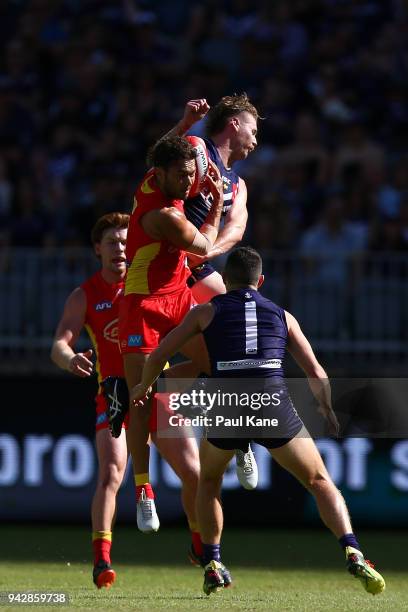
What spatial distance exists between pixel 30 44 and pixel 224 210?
9021 millimetres

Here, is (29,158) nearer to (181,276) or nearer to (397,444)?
(397,444)

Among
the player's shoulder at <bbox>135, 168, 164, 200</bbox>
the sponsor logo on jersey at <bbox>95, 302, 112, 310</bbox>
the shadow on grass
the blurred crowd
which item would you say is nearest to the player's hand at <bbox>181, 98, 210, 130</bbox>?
the player's shoulder at <bbox>135, 168, 164, 200</bbox>

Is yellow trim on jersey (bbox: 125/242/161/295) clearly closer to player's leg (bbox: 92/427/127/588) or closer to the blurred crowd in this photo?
player's leg (bbox: 92/427/127/588)

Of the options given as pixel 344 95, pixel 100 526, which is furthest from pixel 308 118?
pixel 100 526

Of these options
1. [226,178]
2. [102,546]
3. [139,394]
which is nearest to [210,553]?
[102,546]

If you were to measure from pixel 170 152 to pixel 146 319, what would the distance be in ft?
3.73

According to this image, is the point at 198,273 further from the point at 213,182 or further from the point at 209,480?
the point at 209,480

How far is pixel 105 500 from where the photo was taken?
30.6 ft

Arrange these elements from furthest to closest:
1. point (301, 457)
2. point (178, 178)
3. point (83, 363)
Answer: point (83, 363) → point (178, 178) → point (301, 457)

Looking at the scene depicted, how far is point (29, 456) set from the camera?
45.5 ft

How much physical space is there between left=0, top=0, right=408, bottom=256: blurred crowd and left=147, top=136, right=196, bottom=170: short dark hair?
5412mm

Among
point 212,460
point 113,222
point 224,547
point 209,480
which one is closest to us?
point 212,460

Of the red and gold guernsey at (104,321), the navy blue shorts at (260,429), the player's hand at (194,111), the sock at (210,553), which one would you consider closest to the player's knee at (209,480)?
the navy blue shorts at (260,429)

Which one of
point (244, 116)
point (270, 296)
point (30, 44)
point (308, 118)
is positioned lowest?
point (270, 296)
